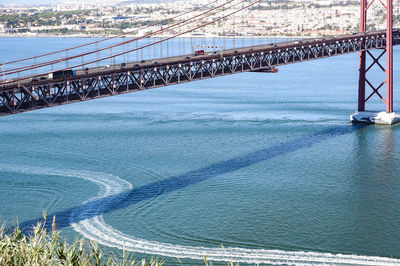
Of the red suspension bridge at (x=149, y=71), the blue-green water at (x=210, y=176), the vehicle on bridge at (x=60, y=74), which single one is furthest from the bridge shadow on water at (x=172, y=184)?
the vehicle on bridge at (x=60, y=74)

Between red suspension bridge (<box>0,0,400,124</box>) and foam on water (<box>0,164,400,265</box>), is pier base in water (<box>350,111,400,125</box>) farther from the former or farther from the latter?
foam on water (<box>0,164,400,265</box>)

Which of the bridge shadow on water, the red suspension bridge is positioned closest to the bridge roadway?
the red suspension bridge

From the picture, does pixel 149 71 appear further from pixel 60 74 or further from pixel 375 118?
pixel 375 118

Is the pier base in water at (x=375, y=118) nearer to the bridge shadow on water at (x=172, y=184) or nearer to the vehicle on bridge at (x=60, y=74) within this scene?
the bridge shadow on water at (x=172, y=184)

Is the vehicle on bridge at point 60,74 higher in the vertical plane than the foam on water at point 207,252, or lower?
higher

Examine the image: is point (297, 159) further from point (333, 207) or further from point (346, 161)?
point (333, 207)

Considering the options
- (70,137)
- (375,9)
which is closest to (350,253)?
(70,137)
